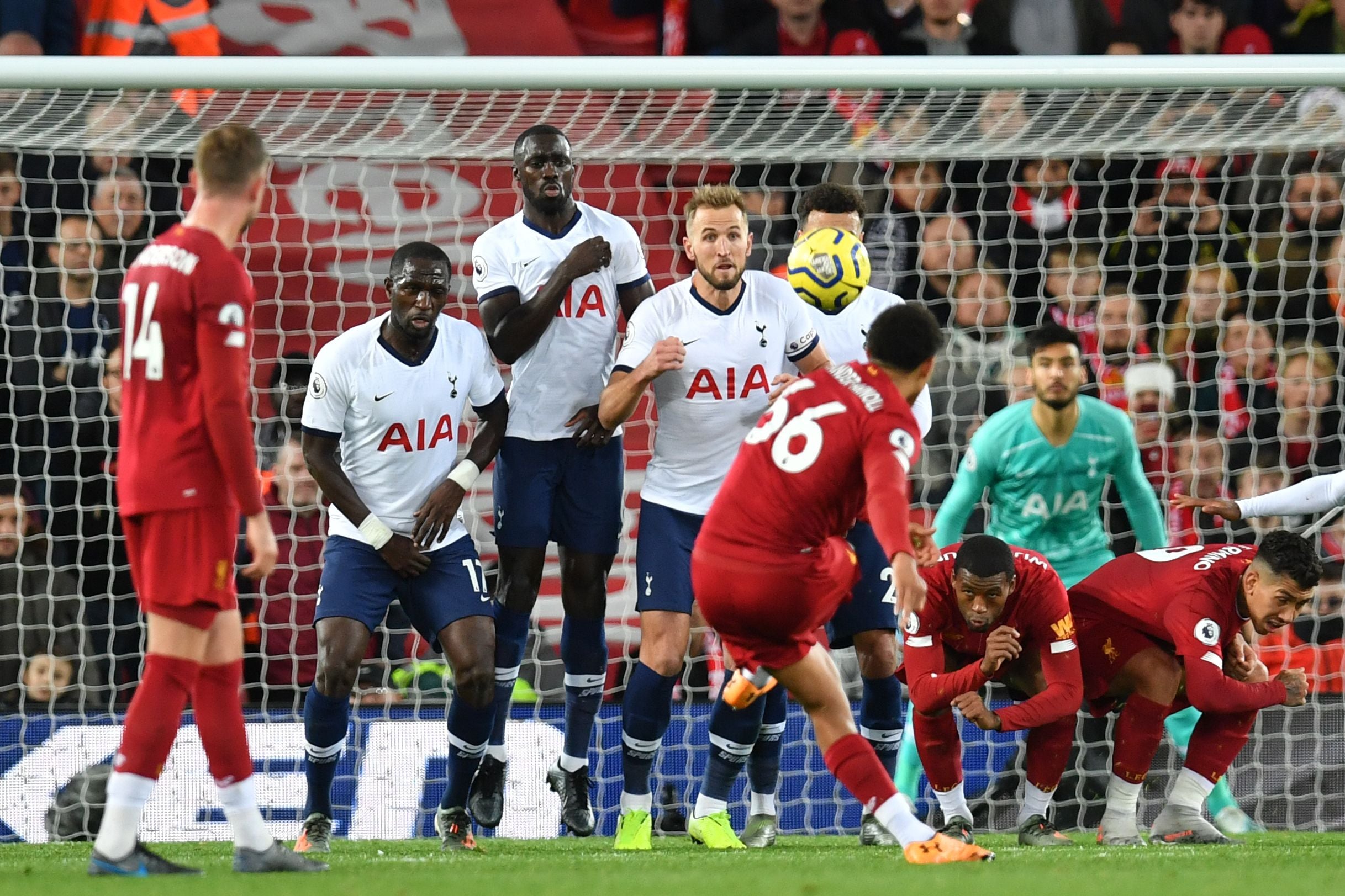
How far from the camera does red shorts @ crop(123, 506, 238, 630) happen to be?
4383 mm

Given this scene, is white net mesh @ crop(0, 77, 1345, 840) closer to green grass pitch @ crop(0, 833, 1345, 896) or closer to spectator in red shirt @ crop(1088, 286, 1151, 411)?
spectator in red shirt @ crop(1088, 286, 1151, 411)

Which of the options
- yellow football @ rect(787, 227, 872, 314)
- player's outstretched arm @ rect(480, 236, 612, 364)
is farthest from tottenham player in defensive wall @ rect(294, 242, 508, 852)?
yellow football @ rect(787, 227, 872, 314)

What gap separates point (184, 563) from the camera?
4.39 m

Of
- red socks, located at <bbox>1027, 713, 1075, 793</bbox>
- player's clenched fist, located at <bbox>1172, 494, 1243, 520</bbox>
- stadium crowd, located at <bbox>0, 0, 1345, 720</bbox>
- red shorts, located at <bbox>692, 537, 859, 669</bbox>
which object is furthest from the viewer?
stadium crowd, located at <bbox>0, 0, 1345, 720</bbox>

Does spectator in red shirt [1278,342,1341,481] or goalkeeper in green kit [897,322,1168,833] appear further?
spectator in red shirt [1278,342,1341,481]

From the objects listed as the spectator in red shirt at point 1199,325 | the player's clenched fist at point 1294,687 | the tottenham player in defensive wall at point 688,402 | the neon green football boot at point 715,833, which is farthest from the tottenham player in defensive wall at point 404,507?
the spectator in red shirt at point 1199,325

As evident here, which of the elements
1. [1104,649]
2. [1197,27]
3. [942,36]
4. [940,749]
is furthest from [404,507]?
[1197,27]

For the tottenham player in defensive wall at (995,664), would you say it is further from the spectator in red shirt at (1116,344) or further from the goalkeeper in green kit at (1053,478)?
the spectator in red shirt at (1116,344)

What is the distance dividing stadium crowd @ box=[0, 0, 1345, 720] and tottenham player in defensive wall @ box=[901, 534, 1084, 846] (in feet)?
6.81

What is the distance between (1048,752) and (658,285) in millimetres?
4101

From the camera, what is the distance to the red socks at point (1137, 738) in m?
6.08

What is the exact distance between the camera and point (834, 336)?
6609 millimetres

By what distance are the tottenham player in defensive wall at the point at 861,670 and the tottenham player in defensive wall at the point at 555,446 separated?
1.97 ft

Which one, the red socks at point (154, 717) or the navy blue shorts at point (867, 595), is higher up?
the navy blue shorts at point (867, 595)
